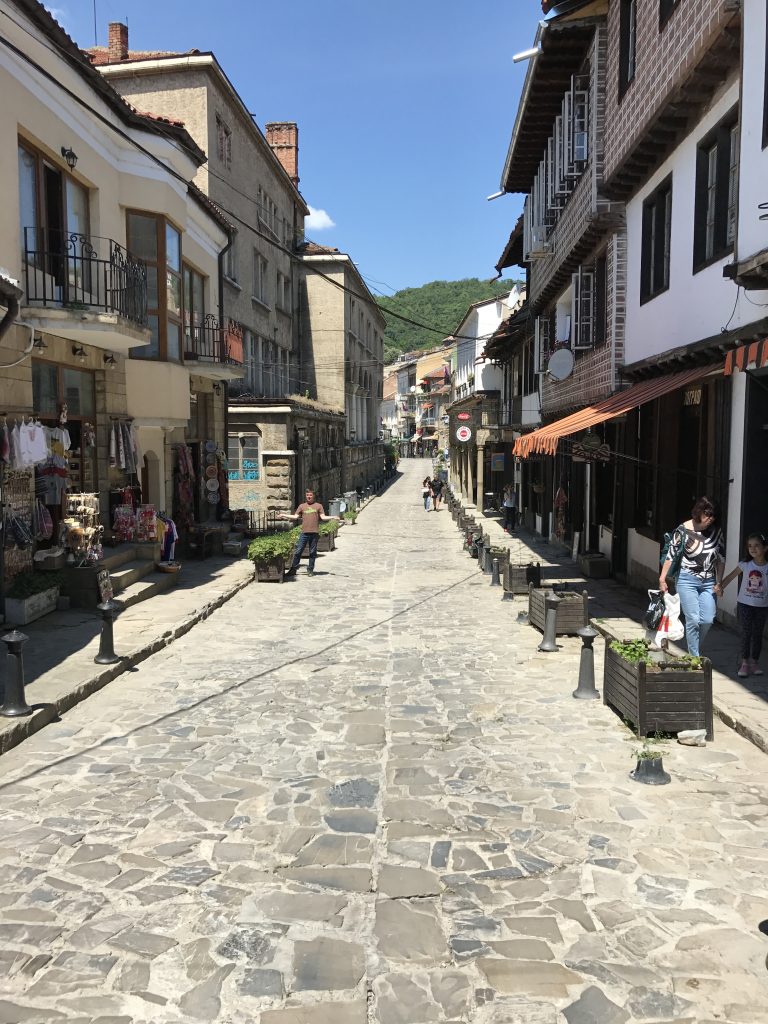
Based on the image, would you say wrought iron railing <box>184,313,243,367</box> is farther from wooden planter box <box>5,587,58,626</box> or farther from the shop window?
wooden planter box <box>5,587,58,626</box>

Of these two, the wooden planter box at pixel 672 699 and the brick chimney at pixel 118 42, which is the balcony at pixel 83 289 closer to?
the wooden planter box at pixel 672 699

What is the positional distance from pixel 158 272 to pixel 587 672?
11.3 m

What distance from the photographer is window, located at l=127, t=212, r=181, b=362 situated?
47.5 feet

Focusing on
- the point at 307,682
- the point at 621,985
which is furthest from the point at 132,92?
the point at 621,985

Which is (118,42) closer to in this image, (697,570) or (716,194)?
(716,194)

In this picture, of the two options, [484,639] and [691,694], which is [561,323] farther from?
[691,694]

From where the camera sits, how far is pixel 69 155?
11.6 m

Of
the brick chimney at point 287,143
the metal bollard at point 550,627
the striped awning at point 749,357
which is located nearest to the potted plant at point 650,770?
the striped awning at point 749,357

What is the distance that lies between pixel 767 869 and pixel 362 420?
4698cm

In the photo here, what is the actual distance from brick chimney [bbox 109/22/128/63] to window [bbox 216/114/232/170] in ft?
12.5

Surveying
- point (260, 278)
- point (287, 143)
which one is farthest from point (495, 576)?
point (287, 143)

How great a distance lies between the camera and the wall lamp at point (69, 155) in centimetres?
1157

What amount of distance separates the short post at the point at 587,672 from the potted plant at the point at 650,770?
6.44 feet

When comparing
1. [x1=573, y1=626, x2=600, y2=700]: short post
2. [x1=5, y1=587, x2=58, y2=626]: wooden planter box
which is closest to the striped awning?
[x1=573, y1=626, x2=600, y2=700]: short post
